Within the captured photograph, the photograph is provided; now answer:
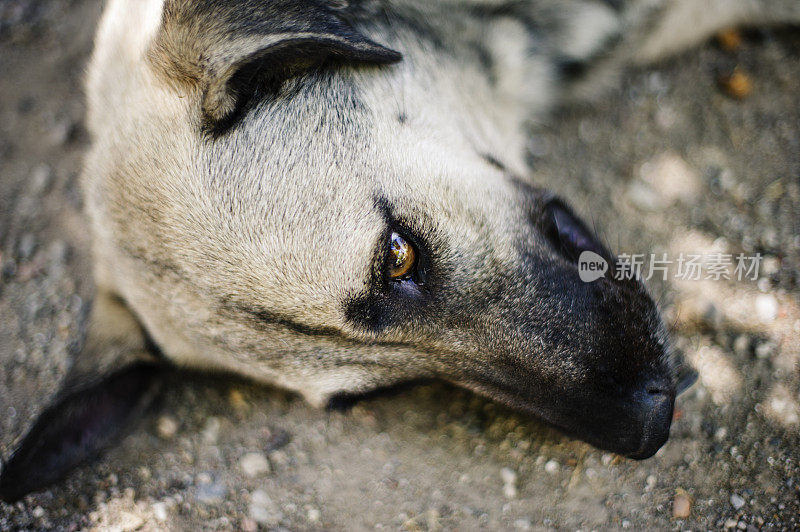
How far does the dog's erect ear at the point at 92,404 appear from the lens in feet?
7.36

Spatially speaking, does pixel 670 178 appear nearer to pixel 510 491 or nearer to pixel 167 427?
pixel 510 491

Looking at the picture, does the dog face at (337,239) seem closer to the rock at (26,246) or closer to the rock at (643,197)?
the rock at (643,197)

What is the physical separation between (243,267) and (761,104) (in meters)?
2.71

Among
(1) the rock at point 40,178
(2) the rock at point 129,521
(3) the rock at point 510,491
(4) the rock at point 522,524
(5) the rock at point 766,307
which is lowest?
(4) the rock at point 522,524

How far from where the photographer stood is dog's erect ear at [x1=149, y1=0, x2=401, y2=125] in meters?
1.91

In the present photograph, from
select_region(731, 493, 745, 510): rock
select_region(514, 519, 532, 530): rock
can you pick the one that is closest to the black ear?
select_region(514, 519, 532, 530): rock

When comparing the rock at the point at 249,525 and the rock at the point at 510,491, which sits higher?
the rock at the point at 249,525

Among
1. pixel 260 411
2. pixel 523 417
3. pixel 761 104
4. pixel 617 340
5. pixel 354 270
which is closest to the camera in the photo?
pixel 354 270

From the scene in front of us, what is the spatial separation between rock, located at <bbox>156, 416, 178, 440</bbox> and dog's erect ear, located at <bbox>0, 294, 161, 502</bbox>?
10cm

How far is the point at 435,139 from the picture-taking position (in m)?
2.21

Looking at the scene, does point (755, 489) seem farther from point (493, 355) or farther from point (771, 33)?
point (771, 33)

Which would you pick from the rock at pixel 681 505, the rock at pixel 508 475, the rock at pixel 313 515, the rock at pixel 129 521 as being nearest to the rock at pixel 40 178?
the rock at pixel 129 521

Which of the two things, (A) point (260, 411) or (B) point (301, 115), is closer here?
(B) point (301, 115)

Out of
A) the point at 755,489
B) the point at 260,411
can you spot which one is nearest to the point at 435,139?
the point at 260,411
